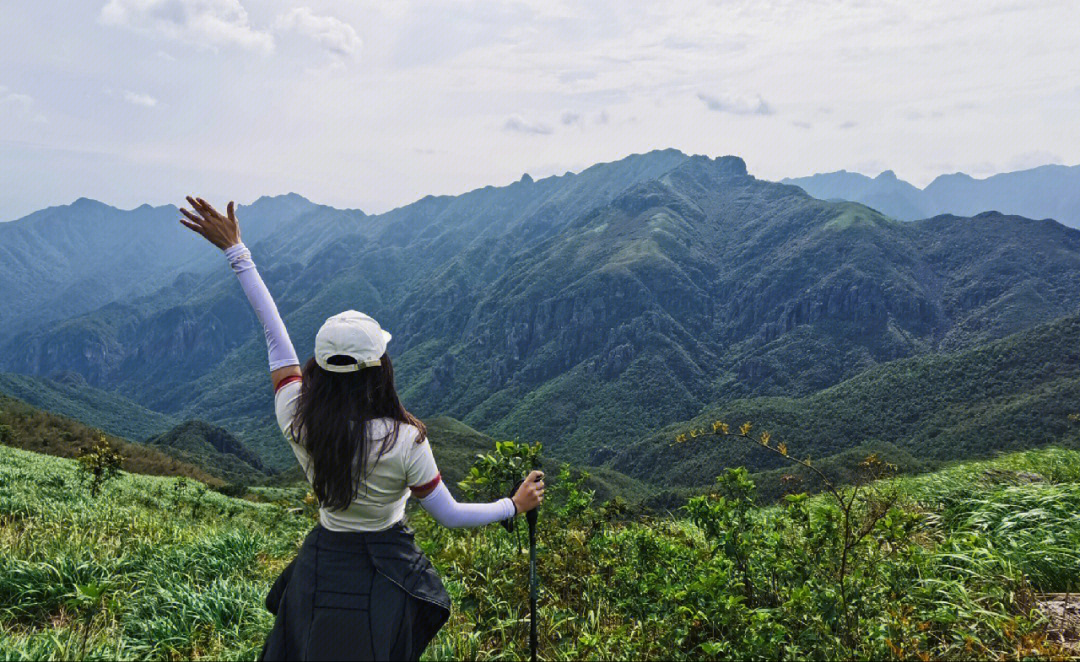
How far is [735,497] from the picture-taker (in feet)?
18.9

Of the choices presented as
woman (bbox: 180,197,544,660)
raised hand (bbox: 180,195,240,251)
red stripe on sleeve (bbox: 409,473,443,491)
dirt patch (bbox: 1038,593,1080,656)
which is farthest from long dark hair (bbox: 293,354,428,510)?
dirt patch (bbox: 1038,593,1080,656)

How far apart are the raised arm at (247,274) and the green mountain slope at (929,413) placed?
103 metres

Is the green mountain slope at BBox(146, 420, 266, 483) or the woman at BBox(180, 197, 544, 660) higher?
the woman at BBox(180, 197, 544, 660)

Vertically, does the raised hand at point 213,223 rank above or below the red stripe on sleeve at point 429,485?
above

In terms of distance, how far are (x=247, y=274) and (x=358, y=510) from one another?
1678 millimetres

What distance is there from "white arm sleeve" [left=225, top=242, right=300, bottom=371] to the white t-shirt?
0.43 m

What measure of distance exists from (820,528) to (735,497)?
3.32 ft

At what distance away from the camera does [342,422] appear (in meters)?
2.96

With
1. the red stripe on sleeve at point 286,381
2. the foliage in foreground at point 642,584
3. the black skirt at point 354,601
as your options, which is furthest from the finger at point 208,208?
the foliage in foreground at point 642,584

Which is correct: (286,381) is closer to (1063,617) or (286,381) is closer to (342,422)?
(342,422)

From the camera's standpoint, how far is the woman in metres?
2.98

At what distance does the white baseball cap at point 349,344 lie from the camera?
117 inches

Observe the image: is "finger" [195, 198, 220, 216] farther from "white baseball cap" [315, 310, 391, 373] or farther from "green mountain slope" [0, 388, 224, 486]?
"green mountain slope" [0, 388, 224, 486]

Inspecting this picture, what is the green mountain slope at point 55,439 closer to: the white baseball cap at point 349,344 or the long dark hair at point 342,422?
the long dark hair at point 342,422
